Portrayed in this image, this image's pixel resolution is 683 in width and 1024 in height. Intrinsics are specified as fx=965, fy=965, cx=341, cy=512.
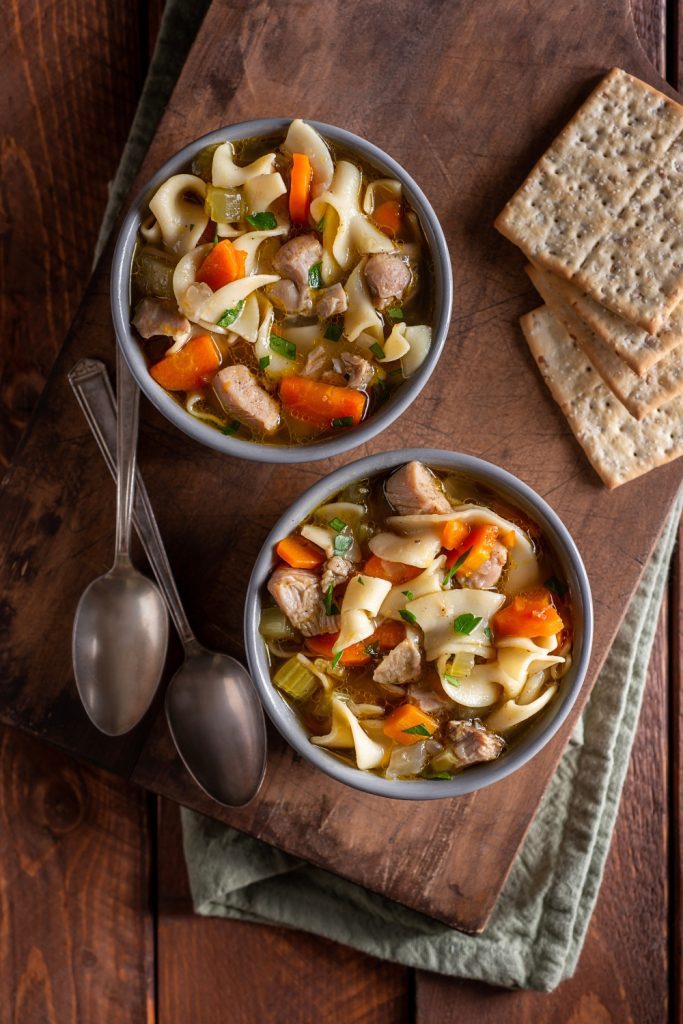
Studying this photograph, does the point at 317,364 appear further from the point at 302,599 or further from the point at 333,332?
the point at 302,599

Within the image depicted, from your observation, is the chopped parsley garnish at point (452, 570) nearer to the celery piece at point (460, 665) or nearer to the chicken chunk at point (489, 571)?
the chicken chunk at point (489, 571)

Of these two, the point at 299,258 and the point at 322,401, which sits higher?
the point at 299,258

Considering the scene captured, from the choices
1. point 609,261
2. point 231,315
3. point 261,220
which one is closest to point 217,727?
point 231,315

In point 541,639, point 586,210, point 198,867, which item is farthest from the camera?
point 198,867

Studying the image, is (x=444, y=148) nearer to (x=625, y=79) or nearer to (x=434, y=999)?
(x=625, y=79)

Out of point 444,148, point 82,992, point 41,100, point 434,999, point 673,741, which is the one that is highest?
point 444,148

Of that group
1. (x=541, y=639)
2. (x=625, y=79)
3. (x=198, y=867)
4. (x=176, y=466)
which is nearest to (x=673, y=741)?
(x=541, y=639)
